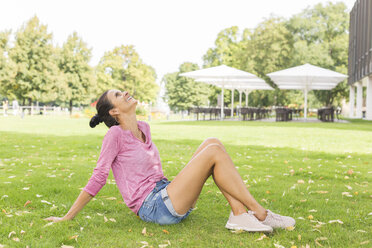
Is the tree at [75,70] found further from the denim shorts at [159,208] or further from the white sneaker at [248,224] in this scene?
the white sneaker at [248,224]

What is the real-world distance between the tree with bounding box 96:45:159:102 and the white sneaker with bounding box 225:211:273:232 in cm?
4194

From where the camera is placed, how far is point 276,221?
3150 millimetres

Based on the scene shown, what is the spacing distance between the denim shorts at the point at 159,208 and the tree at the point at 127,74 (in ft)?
137

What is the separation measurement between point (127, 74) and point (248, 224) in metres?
43.1

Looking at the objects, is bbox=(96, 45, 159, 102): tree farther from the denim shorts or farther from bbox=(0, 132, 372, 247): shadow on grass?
the denim shorts

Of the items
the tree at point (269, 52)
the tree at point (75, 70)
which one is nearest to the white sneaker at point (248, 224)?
the tree at point (269, 52)

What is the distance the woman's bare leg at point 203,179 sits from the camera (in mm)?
3047

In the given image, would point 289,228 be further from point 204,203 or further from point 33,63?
point 33,63

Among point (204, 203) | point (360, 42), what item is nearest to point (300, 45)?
point (360, 42)

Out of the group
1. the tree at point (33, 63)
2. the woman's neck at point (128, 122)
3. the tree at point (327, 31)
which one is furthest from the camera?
the tree at point (327, 31)

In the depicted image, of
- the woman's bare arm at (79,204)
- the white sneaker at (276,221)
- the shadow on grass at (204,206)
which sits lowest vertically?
the shadow on grass at (204,206)

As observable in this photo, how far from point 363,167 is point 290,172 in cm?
156

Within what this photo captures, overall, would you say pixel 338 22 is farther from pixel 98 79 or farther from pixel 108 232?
pixel 108 232

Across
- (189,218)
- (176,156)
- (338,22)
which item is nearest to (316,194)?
(189,218)
